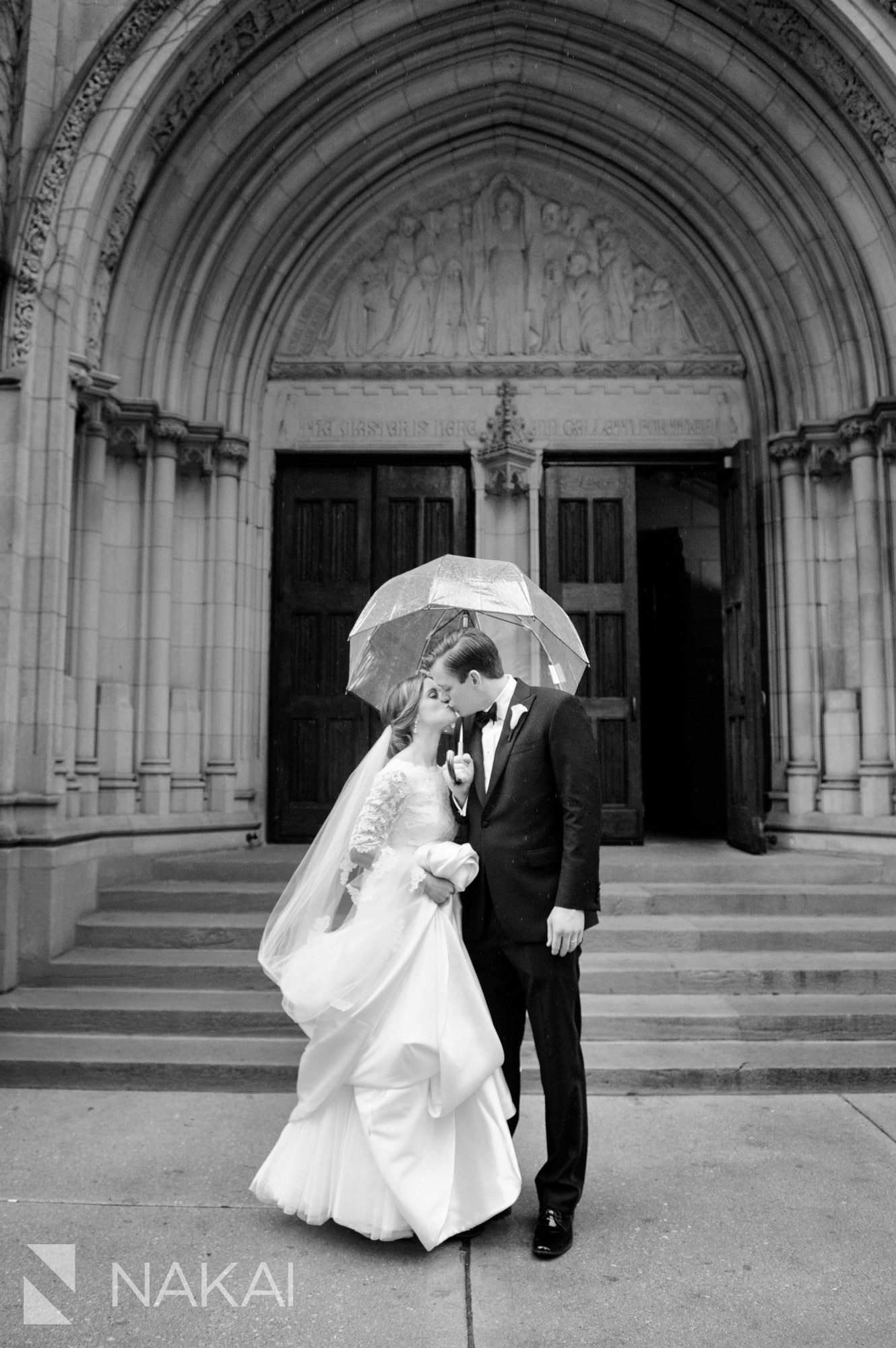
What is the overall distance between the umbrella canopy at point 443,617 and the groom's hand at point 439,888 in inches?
29.8

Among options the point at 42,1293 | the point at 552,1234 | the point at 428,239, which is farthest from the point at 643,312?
the point at 42,1293

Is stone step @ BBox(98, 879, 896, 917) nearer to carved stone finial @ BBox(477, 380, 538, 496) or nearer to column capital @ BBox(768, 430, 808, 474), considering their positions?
column capital @ BBox(768, 430, 808, 474)

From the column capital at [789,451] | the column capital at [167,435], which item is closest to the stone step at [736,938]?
the column capital at [789,451]

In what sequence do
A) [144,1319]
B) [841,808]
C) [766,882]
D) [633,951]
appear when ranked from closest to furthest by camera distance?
1. [144,1319]
2. [633,951]
3. [766,882]
4. [841,808]

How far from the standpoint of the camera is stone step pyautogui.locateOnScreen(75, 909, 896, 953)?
566 centimetres

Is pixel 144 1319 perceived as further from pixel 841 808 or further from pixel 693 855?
pixel 841 808

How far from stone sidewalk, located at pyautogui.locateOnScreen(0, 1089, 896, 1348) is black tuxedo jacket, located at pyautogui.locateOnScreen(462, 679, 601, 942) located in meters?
0.98

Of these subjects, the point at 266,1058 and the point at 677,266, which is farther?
the point at 677,266

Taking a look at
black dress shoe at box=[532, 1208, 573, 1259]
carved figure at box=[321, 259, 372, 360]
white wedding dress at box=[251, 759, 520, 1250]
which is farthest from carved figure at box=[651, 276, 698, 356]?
black dress shoe at box=[532, 1208, 573, 1259]

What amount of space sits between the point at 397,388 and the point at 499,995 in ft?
Answer: 20.3

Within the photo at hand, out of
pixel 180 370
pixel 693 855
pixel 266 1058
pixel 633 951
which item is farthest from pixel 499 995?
pixel 180 370

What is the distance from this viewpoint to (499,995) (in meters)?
3.36

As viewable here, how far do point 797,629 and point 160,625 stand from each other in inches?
190

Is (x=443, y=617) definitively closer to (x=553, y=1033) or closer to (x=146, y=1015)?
(x=553, y=1033)
